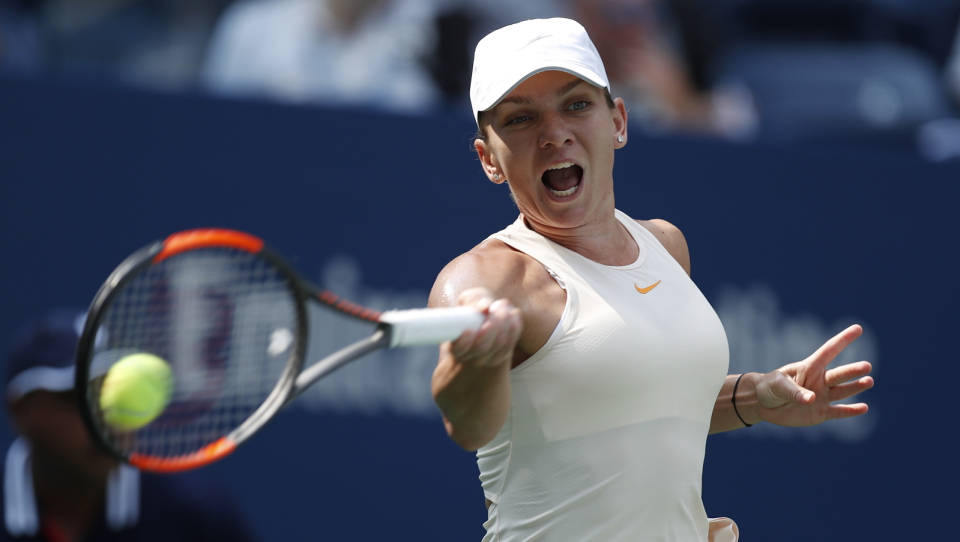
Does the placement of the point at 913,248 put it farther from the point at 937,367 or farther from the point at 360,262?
the point at 360,262

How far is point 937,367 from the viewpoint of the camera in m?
4.57

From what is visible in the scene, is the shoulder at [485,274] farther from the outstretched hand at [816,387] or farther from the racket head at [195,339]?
the outstretched hand at [816,387]

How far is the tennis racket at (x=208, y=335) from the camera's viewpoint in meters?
1.68

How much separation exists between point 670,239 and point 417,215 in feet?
5.45

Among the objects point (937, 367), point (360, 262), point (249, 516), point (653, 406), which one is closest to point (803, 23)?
point (937, 367)

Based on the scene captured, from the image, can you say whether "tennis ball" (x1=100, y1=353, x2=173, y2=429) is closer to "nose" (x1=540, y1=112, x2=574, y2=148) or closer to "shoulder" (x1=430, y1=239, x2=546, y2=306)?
"shoulder" (x1=430, y1=239, x2=546, y2=306)

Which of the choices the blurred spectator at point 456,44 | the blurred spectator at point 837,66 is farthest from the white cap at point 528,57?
the blurred spectator at point 837,66

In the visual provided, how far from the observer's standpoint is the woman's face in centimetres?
202

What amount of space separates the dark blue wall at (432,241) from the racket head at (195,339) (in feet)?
2.27

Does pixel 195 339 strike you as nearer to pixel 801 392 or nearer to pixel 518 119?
pixel 518 119

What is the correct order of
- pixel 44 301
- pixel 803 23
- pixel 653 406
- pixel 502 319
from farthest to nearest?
pixel 803 23 → pixel 44 301 → pixel 653 406 → pixel 502 319

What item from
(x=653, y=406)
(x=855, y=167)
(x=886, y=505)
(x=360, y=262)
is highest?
(x=855, y=167)

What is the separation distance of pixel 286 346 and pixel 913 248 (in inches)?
133

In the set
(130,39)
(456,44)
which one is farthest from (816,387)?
(130,39)
